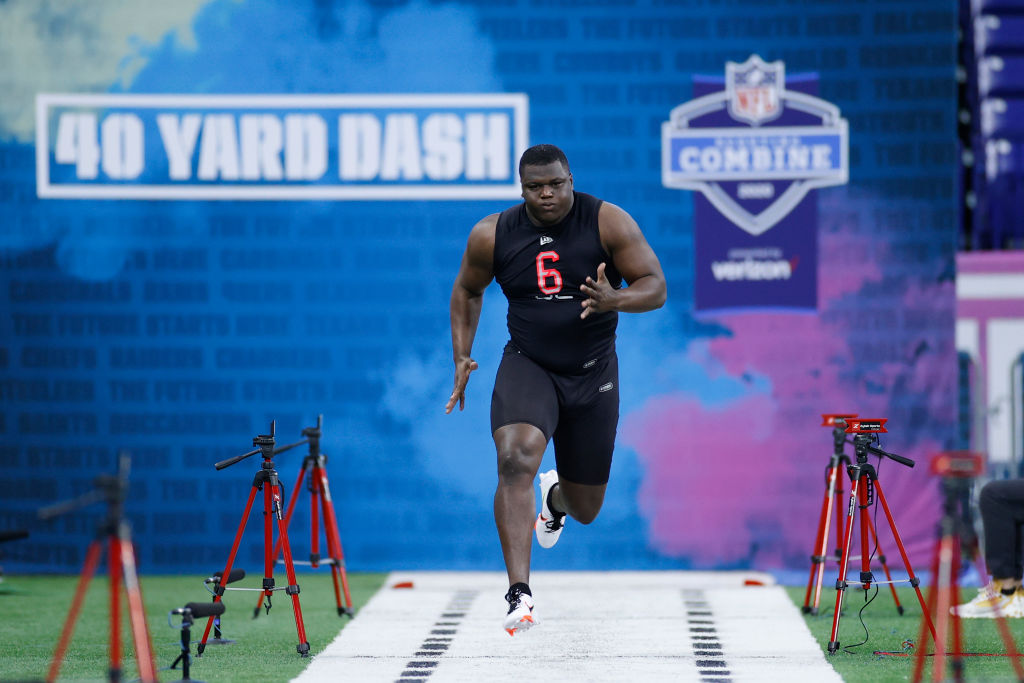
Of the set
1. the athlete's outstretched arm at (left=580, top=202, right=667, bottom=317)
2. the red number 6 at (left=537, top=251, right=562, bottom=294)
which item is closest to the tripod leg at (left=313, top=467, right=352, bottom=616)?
the red number 6 at (left=537, top=251, right=562, bottom=294)

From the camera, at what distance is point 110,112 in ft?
23.6

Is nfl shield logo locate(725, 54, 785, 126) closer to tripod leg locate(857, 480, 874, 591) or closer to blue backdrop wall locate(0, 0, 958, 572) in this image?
blue backdrop wall locate(0, 0, 958, 572)

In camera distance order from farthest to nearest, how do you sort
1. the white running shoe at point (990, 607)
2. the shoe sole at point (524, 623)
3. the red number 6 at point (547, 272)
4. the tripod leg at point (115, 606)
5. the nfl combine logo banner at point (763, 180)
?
1. the nfl combine logo banner at point (763, 180)
2. the white running shoe at point (990, 607)
3. the red number 6 at point (547, 272)
4. the shoe sole at point (524, 623)
5. the tripod leg at point (115, 606)

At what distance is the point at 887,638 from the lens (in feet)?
16.3

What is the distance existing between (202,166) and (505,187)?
5.72 feet

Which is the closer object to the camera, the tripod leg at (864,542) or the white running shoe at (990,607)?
the tripod leg at (864,542)

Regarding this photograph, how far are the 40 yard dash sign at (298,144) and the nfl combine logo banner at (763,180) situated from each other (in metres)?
1.14

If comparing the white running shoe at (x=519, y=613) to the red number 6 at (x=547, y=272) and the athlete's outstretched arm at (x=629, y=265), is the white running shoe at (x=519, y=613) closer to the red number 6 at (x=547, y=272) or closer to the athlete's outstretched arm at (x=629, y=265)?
the athlete's outstretched arm at (x=629, y=265)

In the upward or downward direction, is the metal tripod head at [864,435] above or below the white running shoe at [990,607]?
above

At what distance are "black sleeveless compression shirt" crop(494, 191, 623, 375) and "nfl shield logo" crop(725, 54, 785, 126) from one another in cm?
284

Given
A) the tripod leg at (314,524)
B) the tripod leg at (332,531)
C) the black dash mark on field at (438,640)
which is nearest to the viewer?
the black dash mark on field at (438,640)

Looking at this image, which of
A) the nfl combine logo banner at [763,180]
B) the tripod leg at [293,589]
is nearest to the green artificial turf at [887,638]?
the nfl combine logo banner at [763,180]

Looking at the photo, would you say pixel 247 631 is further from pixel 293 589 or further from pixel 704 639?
pixel 704 639

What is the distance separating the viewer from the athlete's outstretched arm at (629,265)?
416cm
